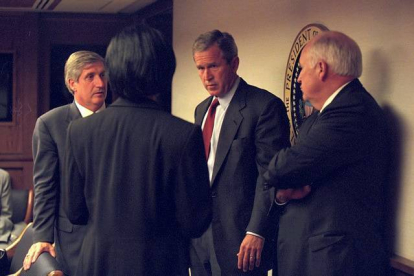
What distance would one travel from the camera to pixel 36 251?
2898 mm

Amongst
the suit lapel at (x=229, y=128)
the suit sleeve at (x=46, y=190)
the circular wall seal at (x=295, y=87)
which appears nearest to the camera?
the suit sleeve at (x=46, y=190)

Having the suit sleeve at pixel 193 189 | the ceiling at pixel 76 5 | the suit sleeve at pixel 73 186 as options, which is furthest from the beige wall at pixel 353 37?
the ceiling at pixel 76 5

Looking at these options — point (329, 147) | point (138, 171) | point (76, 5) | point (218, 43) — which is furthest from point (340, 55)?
point (76, 5)

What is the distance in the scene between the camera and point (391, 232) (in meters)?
3.09

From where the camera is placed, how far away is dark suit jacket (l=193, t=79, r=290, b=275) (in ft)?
10.8

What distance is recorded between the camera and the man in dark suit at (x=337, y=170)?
2717 mm

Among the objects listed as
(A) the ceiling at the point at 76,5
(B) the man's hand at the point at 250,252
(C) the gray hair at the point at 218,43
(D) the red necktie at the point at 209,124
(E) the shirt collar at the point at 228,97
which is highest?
(A) the ceiling at the point at 76,5

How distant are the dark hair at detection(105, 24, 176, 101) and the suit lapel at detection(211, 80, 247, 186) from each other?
1305mm

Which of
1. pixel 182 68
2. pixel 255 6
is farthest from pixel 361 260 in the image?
pixel 182 68

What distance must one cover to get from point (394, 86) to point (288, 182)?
2.24 feet

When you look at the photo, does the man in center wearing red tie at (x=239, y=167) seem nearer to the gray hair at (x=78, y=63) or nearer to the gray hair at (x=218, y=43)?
the gray hair at (x=218, y=43)

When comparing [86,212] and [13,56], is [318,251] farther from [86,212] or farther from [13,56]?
[13,56]

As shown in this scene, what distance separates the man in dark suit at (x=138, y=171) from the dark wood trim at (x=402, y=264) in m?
1.19

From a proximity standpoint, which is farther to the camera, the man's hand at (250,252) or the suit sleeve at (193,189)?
the man's hand at (250,252)
